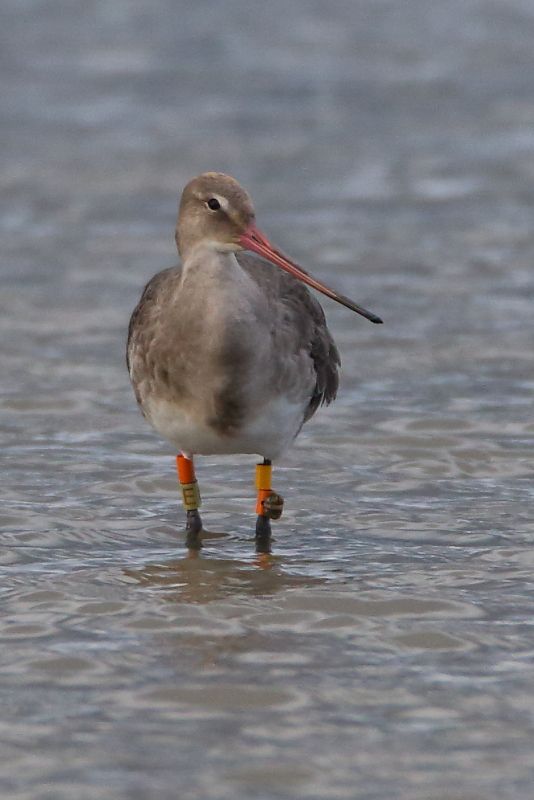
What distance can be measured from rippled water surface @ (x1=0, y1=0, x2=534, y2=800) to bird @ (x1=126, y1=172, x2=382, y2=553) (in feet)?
2.17

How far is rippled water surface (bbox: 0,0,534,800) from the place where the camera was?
239 inches

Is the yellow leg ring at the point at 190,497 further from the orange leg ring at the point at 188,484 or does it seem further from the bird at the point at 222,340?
the bird at the point at 222,340

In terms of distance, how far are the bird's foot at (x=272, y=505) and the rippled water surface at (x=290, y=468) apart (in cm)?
20

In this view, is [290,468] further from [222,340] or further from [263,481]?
[222,340]

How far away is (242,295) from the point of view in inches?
302

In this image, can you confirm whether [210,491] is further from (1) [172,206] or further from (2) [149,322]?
(1) [172,206]

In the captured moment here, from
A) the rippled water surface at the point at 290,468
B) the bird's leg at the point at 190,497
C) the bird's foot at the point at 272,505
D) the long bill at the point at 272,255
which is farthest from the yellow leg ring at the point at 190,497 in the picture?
the long bill at the point at 272,255

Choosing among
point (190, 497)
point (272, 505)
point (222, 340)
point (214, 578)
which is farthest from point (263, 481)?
point (222, 340)

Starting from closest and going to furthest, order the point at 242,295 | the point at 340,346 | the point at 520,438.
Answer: the point at 242,295 < the point at 520,438 < the point at 340,346

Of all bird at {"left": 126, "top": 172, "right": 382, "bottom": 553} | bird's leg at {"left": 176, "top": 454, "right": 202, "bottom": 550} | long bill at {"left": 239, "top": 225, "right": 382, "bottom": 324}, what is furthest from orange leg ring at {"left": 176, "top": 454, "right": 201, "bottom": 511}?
long bill at {"left": 239, "top": 225, "right": 382, "bottom": 324}

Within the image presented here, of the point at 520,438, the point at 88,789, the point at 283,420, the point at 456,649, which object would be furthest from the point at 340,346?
the point at 88,789

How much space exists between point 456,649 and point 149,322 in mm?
2033

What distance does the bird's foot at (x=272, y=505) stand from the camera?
8391 mm

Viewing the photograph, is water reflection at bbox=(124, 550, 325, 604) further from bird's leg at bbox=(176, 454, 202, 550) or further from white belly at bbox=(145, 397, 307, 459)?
white belly at bbox=(145, 397, 307, 459)
